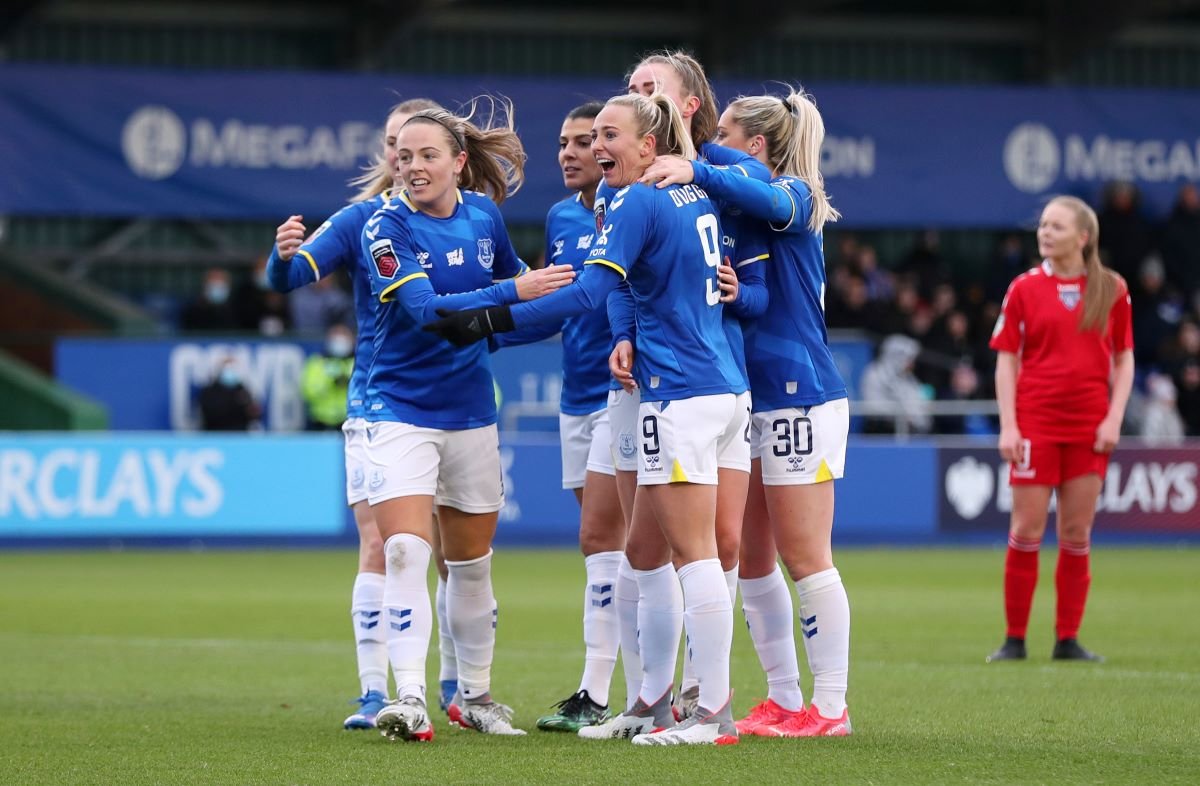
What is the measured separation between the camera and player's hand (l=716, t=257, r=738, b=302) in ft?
19.9

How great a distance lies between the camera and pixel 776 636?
256 inches

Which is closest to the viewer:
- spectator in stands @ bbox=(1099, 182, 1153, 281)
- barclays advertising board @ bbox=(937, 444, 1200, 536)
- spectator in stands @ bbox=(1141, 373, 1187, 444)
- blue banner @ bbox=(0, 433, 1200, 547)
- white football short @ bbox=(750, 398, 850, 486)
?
white football short @ bbox=(750, 398, 850, 486)

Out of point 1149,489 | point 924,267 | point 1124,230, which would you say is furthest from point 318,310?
point 1124,230

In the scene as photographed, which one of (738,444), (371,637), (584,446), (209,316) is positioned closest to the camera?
(738,444)

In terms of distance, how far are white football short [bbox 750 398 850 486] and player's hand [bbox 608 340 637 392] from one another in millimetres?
566

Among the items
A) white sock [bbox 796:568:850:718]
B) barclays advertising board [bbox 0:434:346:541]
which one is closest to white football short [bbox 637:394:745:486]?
white sock [bbox 796:568:850:718]

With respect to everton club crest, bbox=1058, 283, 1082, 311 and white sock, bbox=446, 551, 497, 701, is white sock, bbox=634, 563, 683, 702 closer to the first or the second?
white sock, bbox=446, 551, 497, 701

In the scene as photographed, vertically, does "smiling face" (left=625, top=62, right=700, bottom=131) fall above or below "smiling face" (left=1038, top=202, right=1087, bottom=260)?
above

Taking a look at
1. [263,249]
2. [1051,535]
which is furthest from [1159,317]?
[263,249]

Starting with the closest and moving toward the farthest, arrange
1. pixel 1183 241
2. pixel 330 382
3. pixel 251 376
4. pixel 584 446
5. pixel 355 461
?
1. pixel 355 461
2. pixel 584 446
3. pixel 330 382
4. pixel 251 376
5. pixel 1183 241

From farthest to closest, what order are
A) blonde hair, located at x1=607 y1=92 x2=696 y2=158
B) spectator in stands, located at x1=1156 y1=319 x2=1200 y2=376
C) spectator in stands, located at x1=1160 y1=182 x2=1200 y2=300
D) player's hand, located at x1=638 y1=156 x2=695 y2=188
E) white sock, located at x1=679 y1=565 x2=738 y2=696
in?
spectator in stands, located at x1=1160 y1=182 x2=1200 y2=300
spectator in stands, located at x1=1156 y1=319 x2=1200 y2=376
white sock, located at x1=679 y1=565 x2=738 y2=696
blonde hair, located at x1=607 y1=92 x2=696 y2=158
player's hand, located at x1=638 y1=156 x2=695 y2=188

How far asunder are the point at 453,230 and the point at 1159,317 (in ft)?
61.9

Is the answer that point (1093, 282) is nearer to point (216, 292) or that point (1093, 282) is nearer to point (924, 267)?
point (216, 292)

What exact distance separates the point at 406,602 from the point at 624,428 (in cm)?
93
